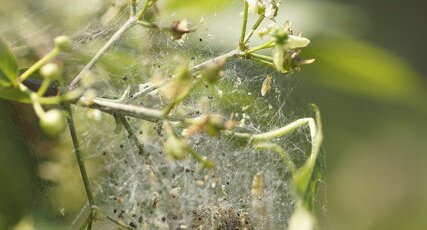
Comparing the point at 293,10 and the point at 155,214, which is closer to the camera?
the point at 155,214

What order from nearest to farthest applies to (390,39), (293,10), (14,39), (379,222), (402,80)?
(14,39)
(293,10)
(402,80)
(379,222)
(390,39)

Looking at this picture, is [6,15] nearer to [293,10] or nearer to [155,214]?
[155,214]

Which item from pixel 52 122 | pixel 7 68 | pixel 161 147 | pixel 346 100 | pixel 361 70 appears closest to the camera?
pixel 52 122

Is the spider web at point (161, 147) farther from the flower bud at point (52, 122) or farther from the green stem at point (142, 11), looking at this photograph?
the flower bud at point (52, 122)

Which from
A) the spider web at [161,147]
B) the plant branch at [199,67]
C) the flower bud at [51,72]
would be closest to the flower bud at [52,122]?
the flower bud at [51,72]

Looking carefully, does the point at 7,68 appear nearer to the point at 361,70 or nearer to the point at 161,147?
the point at 161,147

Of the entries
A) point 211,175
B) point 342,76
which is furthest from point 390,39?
point 211,175

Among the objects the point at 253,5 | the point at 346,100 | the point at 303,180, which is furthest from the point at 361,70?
the point at 303,180

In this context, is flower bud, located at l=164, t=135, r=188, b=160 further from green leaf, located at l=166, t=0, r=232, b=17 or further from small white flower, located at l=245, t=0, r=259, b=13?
green leaf, located at l=166, t=0, r=232, b=17
